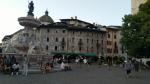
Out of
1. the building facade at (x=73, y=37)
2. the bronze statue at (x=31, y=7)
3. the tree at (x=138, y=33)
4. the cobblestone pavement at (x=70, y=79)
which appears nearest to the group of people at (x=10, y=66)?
the cobblestone pavement at (x=70, y=79)

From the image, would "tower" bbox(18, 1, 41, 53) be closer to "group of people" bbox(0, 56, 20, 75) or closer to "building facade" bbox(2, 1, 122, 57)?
"group of people" bbox(0, 56, 20, 75)

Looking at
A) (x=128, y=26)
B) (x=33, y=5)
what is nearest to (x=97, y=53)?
(x=128, y=26)

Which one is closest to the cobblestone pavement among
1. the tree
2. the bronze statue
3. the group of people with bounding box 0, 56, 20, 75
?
the group of people with bounding box 0, 56, 20, 75

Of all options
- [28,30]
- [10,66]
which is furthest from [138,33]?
[10,66]

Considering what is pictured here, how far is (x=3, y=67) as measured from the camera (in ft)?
110

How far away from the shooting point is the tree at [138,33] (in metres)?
53.6

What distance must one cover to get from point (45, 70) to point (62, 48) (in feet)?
212

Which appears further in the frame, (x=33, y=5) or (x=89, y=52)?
(x=89, y=52)

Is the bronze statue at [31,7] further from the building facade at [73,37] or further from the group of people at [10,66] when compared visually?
the building facade at [73,37]

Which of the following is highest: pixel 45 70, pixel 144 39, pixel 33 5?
pixel 33 5

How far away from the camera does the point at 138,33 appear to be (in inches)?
2211

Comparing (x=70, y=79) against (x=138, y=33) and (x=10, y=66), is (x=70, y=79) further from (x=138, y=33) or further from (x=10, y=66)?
(x=138, y=33)

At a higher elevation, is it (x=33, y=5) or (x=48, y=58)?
(x=33, y=5)

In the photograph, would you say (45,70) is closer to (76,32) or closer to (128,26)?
(128,26)
